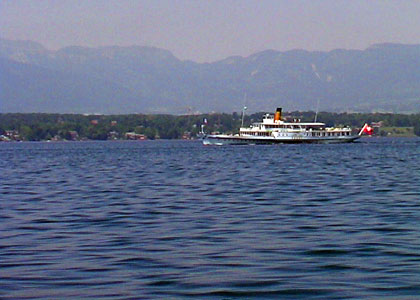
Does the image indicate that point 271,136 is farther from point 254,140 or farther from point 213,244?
point 213,244

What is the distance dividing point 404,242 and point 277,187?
19986 mm

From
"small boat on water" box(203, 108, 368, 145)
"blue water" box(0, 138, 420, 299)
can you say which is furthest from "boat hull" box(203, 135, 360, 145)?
"blue water" box(0, 138, 420, 299)

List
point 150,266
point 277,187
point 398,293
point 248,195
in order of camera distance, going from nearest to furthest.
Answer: point 398,293, point 150,266, point 248,195, point 277,187

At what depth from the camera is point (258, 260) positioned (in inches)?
753

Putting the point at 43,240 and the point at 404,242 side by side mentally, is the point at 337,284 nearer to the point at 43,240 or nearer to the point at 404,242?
the point at 404,242

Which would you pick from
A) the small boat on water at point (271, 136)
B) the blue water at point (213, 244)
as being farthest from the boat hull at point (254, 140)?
the blue water at point (213, 244)

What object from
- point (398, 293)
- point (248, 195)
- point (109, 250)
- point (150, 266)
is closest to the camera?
point (398, 293)

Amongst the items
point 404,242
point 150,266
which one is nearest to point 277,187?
point 404,242

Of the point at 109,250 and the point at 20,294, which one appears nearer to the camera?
the point at 20,294

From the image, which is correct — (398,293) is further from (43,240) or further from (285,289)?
(43,240)

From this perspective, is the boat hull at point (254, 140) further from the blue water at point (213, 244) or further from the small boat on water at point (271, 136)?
the blue water at point (213, 244)

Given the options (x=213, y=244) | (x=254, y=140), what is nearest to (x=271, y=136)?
(x=254, y=140)

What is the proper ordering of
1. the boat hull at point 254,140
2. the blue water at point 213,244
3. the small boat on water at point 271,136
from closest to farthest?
the blue water at point 213,244 → the boat hull at point 254,140 → the small boat on water at point 271,136

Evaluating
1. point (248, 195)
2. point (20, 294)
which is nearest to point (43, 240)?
point (20, 294)
